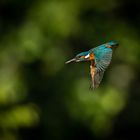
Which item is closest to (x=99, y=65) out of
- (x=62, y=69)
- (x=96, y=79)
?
(x=96, y=79)

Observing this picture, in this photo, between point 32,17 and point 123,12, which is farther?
point 123,12

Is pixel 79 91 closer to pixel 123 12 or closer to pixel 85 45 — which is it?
pixel 85 45

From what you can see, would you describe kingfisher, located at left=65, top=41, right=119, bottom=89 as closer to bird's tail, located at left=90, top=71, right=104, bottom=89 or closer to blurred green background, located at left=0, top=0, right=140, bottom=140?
bird's tail, located at left=90, top=71, right=104, bottom=89

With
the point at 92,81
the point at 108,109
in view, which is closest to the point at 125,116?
the point at 108,109

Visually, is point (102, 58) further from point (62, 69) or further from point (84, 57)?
point (62, 69)

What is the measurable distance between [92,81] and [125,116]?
5699mm

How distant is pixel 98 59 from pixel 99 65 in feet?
0.12

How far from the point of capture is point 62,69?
586cm

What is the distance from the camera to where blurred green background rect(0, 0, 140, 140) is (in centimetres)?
543

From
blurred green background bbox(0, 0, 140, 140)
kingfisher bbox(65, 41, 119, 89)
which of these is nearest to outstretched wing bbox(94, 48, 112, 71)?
kingfisher bbox(65, 41, 119, 89)

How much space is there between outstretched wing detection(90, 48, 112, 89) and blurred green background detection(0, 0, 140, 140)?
13.3ft

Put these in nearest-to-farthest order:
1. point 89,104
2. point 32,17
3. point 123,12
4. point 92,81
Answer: point 92,81 → point 89,104 → point 32,17 → point 123,12

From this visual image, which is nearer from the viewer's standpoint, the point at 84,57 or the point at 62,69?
the point at 84,57

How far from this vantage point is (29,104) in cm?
571
